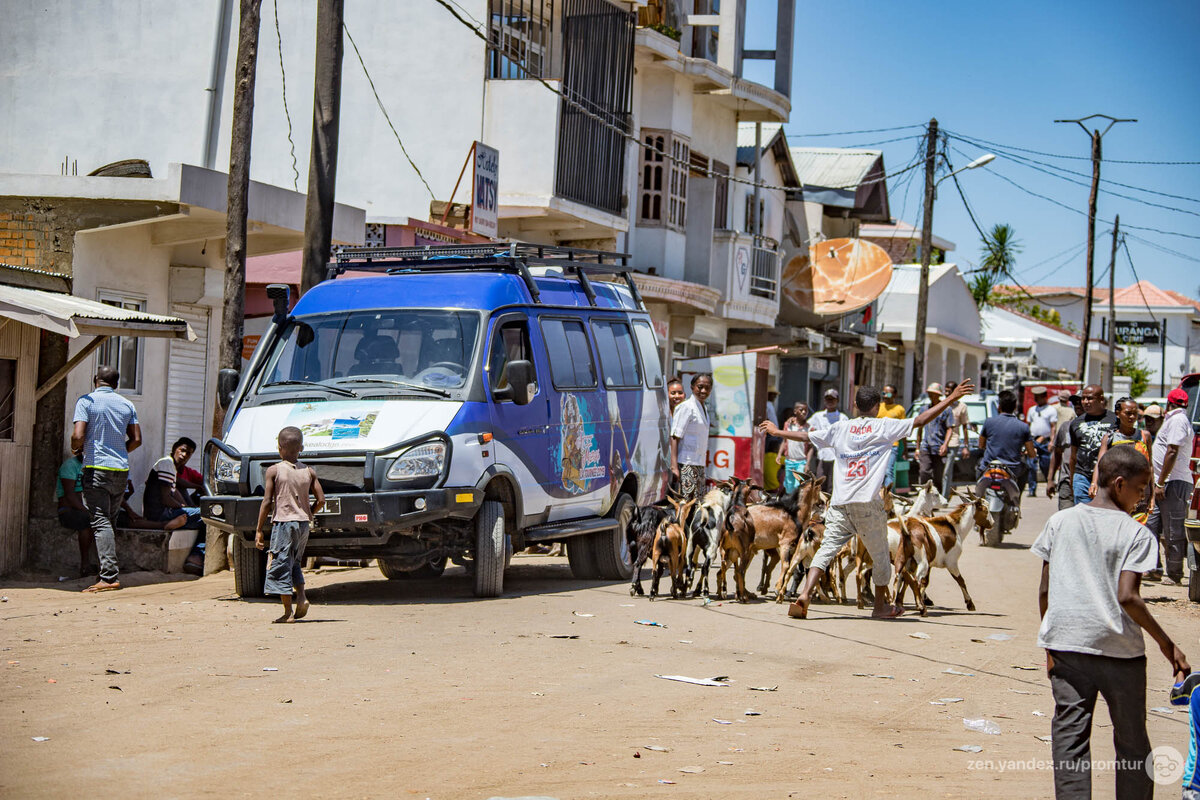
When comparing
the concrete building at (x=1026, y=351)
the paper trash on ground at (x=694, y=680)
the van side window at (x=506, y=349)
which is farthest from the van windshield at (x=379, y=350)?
the concrete building at (x=1026, y=351)

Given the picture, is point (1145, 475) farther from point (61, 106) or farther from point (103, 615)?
point (61, 106)

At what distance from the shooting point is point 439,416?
11047 mm

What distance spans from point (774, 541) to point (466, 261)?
12.2ft

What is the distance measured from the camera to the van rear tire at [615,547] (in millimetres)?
13648

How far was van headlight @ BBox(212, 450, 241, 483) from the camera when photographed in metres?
11.0

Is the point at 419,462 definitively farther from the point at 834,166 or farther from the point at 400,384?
the point at 834,166

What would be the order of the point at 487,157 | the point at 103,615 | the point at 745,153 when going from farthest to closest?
the point at 745,153
the point at 487,157
the point at 103,615

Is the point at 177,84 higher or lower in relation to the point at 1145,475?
→ higher

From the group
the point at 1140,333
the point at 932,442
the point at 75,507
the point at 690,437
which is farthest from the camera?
the point at 1140,333

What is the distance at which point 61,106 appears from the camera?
24.3 meters

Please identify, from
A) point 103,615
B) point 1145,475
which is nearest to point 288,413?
point 103,615

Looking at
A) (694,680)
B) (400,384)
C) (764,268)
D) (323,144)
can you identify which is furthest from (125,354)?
(764,268)

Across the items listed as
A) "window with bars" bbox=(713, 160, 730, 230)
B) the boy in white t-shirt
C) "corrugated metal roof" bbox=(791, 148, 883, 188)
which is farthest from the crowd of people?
"corrugated metal roof" bbox=(791, 148, 883, 188)

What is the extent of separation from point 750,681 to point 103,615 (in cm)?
528
